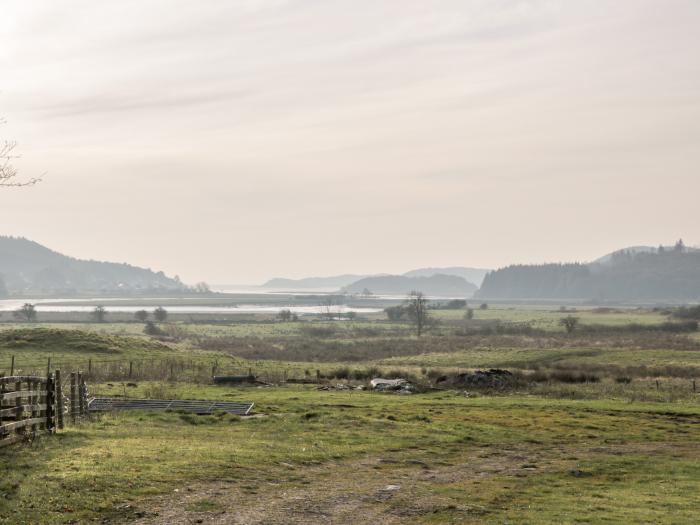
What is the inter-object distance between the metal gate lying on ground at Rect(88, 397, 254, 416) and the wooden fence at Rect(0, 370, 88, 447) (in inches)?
344

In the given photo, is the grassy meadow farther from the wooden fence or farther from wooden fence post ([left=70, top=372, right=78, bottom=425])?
wooden fence post ([left=70, top=372, right=78, bottom=425])

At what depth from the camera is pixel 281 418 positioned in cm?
4194

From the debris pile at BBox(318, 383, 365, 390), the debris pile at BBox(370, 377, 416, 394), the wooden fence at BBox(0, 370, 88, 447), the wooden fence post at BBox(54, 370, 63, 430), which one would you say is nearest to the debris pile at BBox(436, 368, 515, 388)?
the debris pile at BBox(370, 377, 416, 394)

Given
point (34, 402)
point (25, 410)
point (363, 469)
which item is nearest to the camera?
point (25, 410)

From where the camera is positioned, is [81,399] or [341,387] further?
[341,387]

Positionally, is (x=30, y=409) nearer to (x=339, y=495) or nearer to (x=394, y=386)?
(x=339, y=495)

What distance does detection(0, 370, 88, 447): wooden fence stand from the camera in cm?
2672

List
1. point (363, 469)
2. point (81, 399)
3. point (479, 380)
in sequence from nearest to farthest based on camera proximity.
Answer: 1. point (363, 469)
2. point (81, 399)
3. point (479, 380)

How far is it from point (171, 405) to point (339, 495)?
24.5 meters

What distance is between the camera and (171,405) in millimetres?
46125

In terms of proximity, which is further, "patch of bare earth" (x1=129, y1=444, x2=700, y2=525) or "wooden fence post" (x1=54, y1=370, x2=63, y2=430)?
"wooden fence post" (x1=54, y1=370, x2=63, y2=430)

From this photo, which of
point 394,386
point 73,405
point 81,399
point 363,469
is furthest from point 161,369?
point 363,469

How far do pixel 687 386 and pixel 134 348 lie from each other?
67.6 meters

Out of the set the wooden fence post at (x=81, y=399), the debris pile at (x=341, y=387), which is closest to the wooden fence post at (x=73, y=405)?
the wooden fence post at (x=81, y=399)
